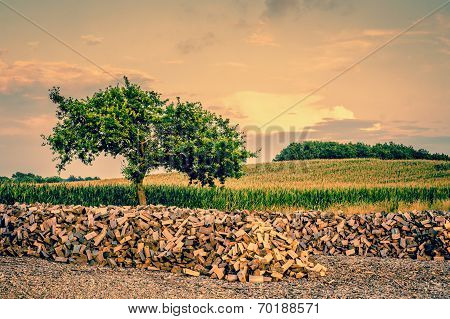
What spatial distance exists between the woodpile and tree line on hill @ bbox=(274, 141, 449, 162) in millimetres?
53539

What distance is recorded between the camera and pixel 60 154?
22766 millimetres

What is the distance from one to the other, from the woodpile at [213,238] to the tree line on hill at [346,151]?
53.5m

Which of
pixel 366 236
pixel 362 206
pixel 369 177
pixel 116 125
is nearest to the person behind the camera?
pixel 366 236

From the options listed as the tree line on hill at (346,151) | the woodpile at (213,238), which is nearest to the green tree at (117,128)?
the woodpile at (213,238)

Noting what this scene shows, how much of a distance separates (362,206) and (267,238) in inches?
597

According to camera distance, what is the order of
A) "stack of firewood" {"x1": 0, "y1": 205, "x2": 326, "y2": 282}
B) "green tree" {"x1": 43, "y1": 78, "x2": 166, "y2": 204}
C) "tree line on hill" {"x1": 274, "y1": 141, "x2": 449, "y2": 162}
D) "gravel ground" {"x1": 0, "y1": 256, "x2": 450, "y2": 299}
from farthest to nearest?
"tree line on hill" {"x1": 274, "y1": 141, "x2": 449, "y2": 162} → "green tree" {"x1": 43, "y1": 78, "x2": 166, "y2": 204} → "stack of firewood" {"x1": 0, "y1": 205, "x2": 326, "y2": 282} → "gravel ground" {"x1": 0, "y1": 256, "x2": 450, "y2": 299}

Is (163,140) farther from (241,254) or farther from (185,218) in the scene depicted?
(241,254)

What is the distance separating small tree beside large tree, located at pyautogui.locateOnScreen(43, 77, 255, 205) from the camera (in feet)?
72.4

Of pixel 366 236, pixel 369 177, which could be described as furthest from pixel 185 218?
pixel 369 177

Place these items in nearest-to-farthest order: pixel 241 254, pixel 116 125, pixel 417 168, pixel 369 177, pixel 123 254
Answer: pixel 241 254, pixel 123 254, pixel 116 125, pixel 369 177, pixel 417 168

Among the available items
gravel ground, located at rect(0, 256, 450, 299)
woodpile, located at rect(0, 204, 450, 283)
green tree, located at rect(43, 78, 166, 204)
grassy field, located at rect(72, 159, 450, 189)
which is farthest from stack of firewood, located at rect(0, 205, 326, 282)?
grassy field, located at rect(72, 159, 450, 189)

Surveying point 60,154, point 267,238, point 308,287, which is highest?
point 60,154

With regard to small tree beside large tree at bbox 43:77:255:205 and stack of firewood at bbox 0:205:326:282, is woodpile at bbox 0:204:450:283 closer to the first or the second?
stack of firewood at bbox 0:205:326:282

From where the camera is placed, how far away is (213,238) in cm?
1074
